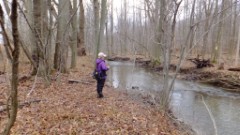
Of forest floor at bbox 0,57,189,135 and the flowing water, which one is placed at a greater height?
forest floor at bbox 0,57,189,135

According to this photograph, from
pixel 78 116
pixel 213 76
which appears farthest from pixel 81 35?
pixel 78 116

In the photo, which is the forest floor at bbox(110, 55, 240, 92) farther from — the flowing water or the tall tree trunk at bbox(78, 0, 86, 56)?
the tall tree trunk at bbox(78, 0, 86, 56)

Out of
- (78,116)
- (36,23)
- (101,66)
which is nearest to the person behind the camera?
(78,116)

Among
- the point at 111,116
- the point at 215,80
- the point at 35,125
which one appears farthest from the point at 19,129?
the point at 215,80

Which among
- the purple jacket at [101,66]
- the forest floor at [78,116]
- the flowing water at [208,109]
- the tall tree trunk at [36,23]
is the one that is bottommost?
the flowing water at [208,109]

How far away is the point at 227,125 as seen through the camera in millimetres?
8047

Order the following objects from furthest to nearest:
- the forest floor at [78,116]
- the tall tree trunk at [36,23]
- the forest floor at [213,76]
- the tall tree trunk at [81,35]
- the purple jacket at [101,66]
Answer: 1. the tall tree trunk at [81,35]
2. the forest floor at [213,76]
3. the tall tree trunk at [36,23]
4. the purple jacket at [101,66]
5. the forest floor at [78,116]

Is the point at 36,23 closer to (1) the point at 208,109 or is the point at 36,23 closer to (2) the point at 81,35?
(1) the point at 208,109

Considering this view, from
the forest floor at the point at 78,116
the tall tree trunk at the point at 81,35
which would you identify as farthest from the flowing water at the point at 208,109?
the tall tree trunk at the point at 81,35

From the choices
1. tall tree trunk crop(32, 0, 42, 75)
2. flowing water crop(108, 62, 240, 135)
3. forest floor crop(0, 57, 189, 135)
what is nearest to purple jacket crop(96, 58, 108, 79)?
forest floor crop(0, 57, 189, 135)

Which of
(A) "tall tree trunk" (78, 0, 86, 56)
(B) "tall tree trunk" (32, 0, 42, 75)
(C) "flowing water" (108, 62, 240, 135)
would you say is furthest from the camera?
(A) "tall tree trunk" (78, 0, 86, 56)

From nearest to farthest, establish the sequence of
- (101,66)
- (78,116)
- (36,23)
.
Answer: (78,116) → (101,66) → (36,23)

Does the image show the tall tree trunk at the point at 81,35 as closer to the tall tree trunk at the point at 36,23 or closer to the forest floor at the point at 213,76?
the forest floor at the point at 213,76

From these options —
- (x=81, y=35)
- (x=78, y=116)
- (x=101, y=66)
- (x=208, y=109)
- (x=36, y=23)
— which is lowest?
(x=208, y=109)
